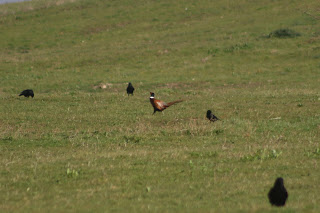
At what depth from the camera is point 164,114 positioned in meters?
19.4

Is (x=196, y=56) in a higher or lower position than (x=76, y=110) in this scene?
lower

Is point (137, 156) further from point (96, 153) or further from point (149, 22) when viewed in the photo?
point (149, 22)

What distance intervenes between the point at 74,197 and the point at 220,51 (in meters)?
32.8

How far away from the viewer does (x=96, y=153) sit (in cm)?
1280

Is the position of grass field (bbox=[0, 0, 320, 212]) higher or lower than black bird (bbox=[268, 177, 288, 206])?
lower

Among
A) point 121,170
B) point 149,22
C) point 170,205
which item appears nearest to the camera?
point 170,205

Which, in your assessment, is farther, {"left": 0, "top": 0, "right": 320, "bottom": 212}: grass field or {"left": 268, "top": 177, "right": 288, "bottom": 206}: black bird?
{"left": 0, "top": 0, "right": 320, "bottom": 212}: grass field

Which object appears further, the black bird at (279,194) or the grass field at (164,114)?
the grass field at (164,114)

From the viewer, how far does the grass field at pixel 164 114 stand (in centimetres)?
938

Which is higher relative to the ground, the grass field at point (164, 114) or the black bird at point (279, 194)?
the black bird at point (279, 194)

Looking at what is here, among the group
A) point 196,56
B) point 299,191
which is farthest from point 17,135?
point 196,56

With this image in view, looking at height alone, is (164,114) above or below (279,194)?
below

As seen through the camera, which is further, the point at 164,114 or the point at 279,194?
the point at 164,114

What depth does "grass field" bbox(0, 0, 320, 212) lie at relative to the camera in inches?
369
